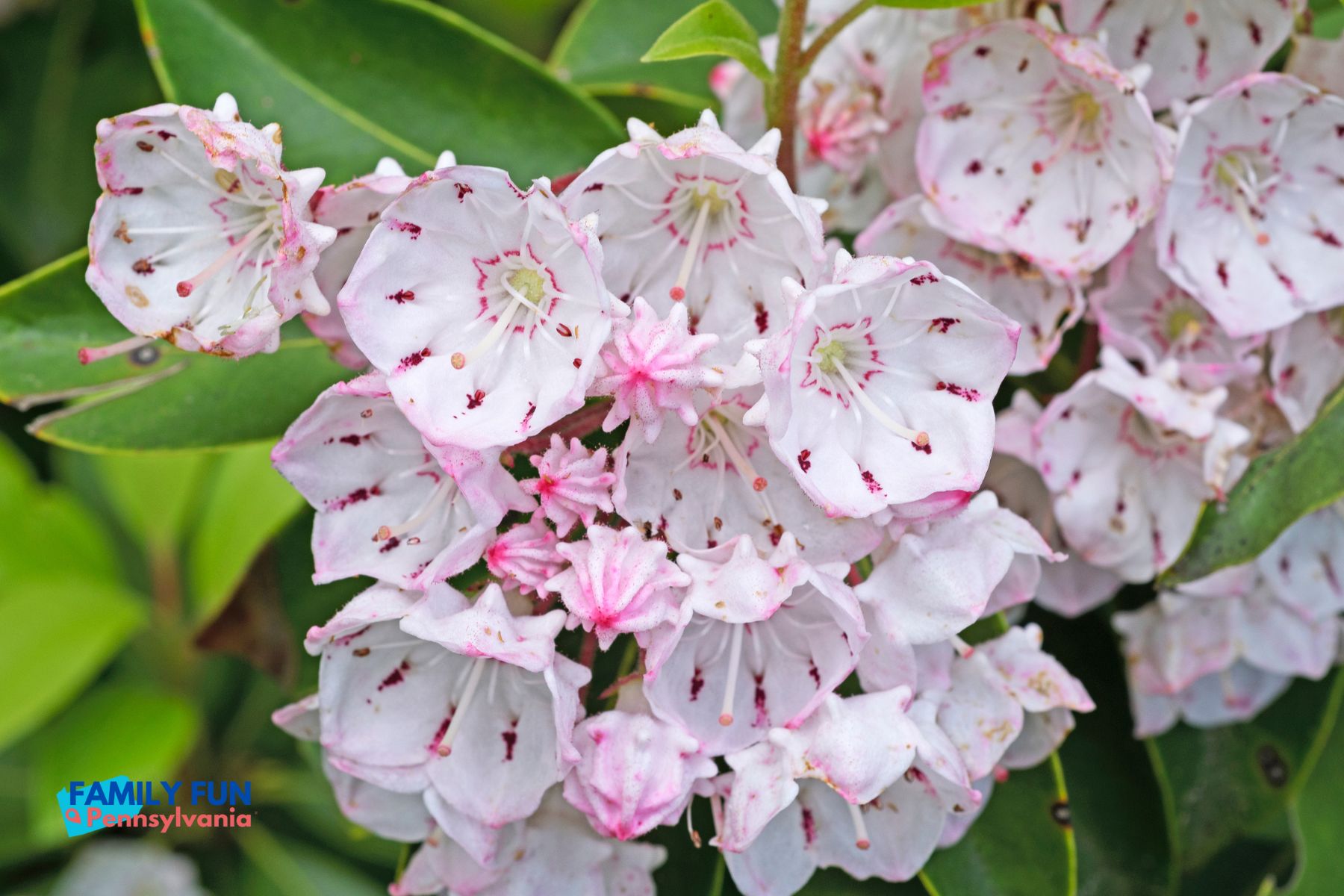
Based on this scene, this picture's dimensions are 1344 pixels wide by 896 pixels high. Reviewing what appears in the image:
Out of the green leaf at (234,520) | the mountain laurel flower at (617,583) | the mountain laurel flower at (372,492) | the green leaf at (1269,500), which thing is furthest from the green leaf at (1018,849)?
the green leaf at (234,520)

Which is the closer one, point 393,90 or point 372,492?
point 372,492

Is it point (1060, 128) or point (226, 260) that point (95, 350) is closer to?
point (226, 260)

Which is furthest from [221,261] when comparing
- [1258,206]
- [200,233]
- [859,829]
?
[1258,206]

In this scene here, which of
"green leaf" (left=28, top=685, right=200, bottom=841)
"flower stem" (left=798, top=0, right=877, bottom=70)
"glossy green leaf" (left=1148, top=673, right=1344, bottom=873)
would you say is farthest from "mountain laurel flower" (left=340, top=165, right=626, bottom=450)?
"green leaf" (left=28, top=685, right=200, bottom=841)

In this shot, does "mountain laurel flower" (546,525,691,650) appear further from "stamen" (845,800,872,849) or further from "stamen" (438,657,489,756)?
"stamen" (845,800,872,849)

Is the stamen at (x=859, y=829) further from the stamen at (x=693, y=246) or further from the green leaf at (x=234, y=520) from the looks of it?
the green leaf at (x=234, y=520)

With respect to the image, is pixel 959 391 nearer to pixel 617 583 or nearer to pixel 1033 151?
pixel 617 583
